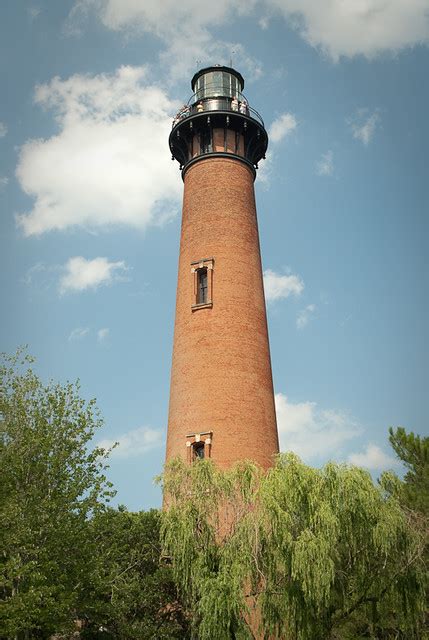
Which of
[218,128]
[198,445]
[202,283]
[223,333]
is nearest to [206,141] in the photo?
[218,128]

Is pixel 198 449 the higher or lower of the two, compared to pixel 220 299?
lower

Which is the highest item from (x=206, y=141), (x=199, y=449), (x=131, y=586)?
(x=206, y=141)

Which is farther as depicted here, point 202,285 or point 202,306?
point 202,285

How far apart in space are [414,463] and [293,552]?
11.4m

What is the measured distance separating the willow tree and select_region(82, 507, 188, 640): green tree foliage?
1776mm

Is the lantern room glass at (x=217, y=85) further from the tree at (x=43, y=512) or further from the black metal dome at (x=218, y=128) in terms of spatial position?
Result: the tree at (x=43, y=512)

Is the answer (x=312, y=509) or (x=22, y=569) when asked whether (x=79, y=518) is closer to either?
(x=22, y=569)

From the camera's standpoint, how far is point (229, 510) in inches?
650

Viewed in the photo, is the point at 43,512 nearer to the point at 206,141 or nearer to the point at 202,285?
the point at 202,285

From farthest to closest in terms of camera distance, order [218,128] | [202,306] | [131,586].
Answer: [218,128] → [202,306] → [131,586]

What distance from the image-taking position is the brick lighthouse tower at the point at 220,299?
21516mm

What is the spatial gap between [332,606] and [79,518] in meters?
6.57

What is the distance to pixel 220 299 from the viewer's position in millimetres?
23484

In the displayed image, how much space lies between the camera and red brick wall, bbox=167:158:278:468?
70.6 ft
